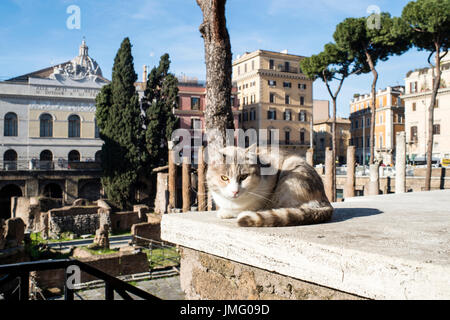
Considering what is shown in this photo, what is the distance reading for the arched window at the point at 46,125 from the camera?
29.7m

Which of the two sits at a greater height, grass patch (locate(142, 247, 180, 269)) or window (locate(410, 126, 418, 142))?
window (locate(410, 126, 418, 142))

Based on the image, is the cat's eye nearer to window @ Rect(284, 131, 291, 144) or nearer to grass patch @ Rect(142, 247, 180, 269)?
grass patch @ Rect(142, 247, 180, 269)

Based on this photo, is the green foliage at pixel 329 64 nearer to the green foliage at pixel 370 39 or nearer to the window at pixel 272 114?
the green foliage at pixel 370 39

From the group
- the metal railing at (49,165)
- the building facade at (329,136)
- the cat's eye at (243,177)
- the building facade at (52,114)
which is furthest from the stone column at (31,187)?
the building facade at (329,136)

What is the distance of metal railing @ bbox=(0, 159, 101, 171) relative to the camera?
87.2 feet

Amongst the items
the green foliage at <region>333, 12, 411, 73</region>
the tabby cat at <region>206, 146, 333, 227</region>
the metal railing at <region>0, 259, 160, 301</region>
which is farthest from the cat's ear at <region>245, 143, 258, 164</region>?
the green foliage at <region>333, 12, 411, 73</region>

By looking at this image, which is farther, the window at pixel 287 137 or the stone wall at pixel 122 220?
the window at pixel 287 137

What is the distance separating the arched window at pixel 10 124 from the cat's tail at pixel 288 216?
1248 inches

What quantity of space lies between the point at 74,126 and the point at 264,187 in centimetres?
3154

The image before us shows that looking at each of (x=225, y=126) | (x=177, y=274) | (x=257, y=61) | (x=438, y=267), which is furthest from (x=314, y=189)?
(x=257, y=61)

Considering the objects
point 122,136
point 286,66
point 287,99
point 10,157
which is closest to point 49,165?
point 10,157

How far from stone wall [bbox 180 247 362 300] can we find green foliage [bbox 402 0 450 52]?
62.9 ft

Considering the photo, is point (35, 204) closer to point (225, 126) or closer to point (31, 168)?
point (31, 168)

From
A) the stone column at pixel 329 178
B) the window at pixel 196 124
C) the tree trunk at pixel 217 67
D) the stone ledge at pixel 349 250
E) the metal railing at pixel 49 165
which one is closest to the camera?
the stone ledge at pixel 349 250
